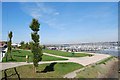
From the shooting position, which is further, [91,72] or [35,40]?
[91,72]

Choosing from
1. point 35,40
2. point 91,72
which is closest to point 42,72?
point 35,40

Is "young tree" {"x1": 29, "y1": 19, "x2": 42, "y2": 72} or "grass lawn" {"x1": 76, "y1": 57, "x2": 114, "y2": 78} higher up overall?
"young tree" {"x1": 29, "y1": 19, "x2": 42, "y2": 72}

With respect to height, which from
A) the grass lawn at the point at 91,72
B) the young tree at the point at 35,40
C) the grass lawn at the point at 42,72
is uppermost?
the young tree at the point at 35,40

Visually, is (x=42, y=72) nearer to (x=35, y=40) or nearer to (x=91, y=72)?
(x=35, y=40)

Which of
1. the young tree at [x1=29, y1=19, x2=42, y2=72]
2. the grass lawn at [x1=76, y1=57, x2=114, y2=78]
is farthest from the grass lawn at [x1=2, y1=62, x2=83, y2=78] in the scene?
the grass lawn at [x1=76, y1=57, x2=114, y2=78]

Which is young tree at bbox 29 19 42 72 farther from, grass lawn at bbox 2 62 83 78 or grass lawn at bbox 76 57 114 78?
grass lawn at bbox 76 57 114 78

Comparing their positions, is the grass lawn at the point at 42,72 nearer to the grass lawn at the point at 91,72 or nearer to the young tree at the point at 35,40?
the young tree at the point at 35,40

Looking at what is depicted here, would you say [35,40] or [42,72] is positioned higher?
[35,40]

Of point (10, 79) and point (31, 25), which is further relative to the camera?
point (31, 25)

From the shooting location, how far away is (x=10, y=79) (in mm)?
14273

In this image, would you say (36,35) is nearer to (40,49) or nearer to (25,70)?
(40,49)

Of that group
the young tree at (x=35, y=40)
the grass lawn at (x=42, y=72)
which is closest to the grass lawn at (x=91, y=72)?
the grass lawn at (x=42, y=72)

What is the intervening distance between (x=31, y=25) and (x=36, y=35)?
1058 mm

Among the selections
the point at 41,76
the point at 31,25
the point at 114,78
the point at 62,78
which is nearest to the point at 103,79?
the point at 114,78
